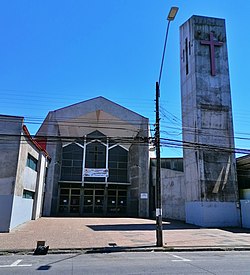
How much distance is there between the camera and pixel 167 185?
1231 inches

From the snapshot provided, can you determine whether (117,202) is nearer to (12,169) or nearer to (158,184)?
(12,169)

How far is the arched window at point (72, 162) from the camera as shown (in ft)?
111

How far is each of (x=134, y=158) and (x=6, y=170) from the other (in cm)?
1972

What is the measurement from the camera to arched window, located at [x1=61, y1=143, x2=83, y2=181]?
3369cm

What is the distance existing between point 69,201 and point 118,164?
7.47 metres

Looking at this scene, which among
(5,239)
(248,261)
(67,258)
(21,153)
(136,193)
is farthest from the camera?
(136,193)

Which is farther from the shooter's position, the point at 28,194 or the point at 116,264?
the point at 28,194

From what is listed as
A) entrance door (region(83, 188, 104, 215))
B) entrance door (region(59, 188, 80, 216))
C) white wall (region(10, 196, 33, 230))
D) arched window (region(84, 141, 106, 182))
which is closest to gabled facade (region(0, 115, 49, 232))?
white wall (region(10, 196, 33, 230))

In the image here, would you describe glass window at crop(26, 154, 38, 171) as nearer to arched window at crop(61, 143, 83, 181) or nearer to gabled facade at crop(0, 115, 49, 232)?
gabled facade at crop(0, 115, 49, 232)

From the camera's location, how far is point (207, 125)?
24391 millimetres

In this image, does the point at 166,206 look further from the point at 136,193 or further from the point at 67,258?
the point at 67,258

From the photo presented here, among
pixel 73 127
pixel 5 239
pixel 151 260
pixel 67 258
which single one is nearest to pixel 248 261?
pixel 151 260

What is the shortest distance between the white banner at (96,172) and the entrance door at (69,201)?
88.5 inches

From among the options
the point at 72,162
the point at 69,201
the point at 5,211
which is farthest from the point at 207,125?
the point at 69,201
